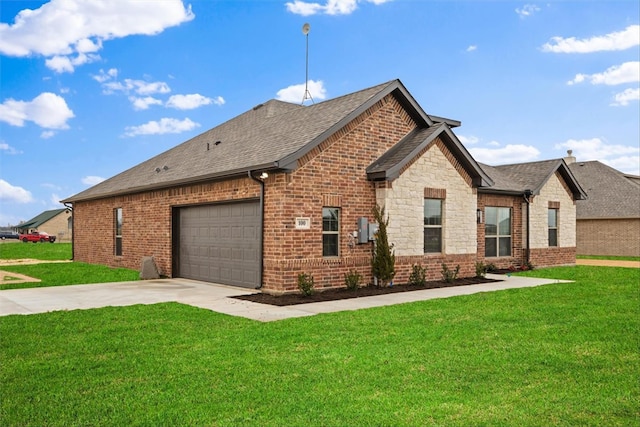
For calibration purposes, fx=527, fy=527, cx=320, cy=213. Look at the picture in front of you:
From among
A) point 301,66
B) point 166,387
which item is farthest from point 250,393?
point 301,66

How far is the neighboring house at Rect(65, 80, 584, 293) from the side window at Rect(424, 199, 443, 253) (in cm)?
4

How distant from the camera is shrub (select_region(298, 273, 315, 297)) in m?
12.5

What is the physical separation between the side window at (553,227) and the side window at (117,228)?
18028 mm

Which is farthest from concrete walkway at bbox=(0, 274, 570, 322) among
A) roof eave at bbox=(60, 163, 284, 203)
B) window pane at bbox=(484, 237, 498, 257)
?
window pane at bbox=(484, 237, 498, 257)

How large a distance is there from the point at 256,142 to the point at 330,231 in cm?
460

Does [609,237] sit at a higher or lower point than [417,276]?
higher

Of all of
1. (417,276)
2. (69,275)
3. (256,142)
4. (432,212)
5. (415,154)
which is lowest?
(69,275)

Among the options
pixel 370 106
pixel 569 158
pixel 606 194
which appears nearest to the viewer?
pixel 370 106

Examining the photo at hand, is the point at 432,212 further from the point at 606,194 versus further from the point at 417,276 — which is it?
the point at 606,194

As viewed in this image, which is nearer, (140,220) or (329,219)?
(329,219)

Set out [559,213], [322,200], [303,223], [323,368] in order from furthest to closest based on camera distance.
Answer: [559,213] → [322,200] → [303,223] → [323,368]

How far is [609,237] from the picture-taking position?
33156mm

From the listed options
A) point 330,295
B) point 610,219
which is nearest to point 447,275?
point 330,295

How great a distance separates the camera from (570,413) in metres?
4.80
